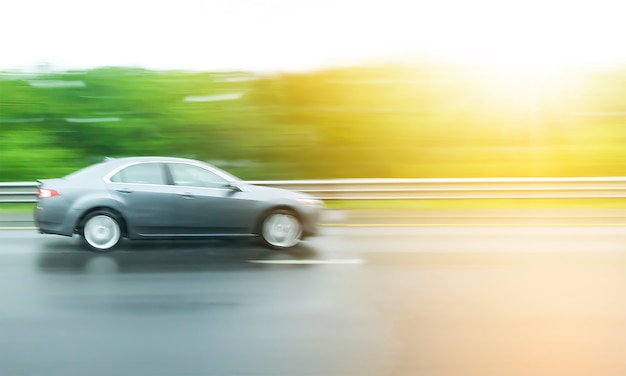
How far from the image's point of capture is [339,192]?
1426 centimetres

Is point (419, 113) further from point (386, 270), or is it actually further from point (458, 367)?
point (458, 367)

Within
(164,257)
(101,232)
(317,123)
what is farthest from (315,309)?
(317,123)

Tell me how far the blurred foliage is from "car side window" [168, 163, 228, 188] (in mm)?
7447

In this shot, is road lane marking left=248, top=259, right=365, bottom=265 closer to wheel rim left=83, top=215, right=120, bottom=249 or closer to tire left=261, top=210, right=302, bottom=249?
tire left=261, top=210, right=302, bottom=249

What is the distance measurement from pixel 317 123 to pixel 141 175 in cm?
852

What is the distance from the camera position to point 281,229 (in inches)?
373

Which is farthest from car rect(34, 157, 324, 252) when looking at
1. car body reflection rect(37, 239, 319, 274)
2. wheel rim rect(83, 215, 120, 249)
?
car body reflection rect(37, 239, 319, 274)

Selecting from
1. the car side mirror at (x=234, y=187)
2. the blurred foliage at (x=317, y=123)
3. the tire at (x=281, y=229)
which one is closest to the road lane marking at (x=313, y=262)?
the tire at (x=281, y=229)

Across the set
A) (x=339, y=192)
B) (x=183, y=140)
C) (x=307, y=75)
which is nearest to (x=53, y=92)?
(x=183, y=140)

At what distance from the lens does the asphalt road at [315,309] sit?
4945 mm

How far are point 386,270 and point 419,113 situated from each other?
10.5 m

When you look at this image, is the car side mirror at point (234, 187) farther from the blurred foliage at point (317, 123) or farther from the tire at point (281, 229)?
the blurred foliage at point (317, 123)

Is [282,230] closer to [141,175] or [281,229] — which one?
Result: [281,229]

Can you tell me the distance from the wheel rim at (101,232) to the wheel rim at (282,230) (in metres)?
2.02
